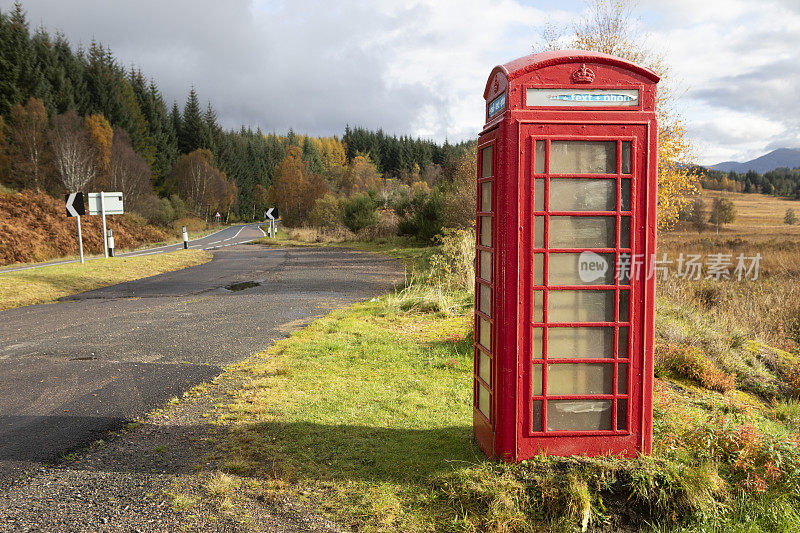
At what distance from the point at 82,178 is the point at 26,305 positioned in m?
35.4

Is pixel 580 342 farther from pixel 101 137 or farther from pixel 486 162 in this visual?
pixel 101 137

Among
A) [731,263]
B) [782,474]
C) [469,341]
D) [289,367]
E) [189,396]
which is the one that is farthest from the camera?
[731,263]

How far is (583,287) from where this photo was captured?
3.74m

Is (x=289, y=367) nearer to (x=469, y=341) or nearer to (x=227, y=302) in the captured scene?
(x=469, y=341)

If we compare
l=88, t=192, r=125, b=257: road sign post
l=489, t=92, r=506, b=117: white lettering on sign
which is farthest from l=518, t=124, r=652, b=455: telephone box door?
l=88, t=192, r=125, b=257: road sign post

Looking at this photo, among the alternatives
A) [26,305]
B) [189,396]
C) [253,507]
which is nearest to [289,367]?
[189,396]

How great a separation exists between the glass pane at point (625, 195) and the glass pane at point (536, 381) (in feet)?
4.06

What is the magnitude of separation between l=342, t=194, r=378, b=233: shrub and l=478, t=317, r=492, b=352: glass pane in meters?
30.3

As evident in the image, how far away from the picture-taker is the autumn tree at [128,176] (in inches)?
1859

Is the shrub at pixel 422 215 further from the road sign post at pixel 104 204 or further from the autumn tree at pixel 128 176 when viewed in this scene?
the autumn tree at pixel 128 176

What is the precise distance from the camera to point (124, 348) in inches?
321

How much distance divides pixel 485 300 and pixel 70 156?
4592 cm

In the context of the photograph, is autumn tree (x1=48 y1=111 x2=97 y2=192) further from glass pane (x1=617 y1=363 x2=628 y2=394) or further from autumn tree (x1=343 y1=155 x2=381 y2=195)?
glass pane (x1=617 y1=363 x2=628 y2=394)

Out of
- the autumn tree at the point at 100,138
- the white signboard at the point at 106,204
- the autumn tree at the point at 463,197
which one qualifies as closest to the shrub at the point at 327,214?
the autumn tree at the point at 463,197
